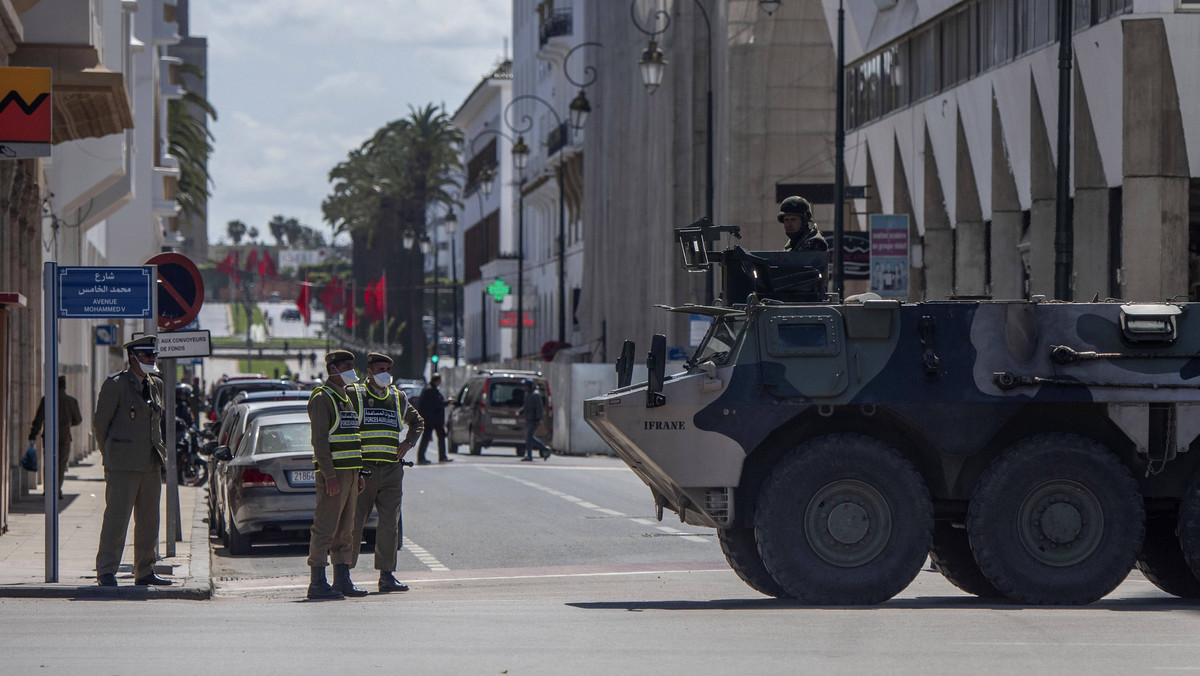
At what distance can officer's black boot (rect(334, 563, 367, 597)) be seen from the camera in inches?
546

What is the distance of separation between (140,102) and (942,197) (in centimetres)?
2340

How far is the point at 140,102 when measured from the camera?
50.3 m

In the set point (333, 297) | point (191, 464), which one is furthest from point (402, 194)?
point (191, 464)

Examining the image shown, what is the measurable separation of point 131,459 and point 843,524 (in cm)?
542

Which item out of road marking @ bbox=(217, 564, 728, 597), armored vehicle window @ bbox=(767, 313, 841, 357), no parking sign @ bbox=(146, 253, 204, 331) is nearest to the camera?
armored vehicle window @ bbox=(767, 313, 841, 357)

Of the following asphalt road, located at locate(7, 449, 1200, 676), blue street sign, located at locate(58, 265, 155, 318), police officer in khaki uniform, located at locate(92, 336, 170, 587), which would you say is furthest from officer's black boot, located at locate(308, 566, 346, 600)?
blue street sign, located at locate(58, 265, 155, 318)

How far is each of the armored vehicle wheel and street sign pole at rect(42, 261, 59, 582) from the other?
27.3ft

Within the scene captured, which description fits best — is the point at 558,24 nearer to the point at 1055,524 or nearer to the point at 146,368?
the point at 146,368

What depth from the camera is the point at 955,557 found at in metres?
13.8

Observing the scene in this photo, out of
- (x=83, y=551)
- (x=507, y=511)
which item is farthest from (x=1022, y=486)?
(x=507, y=511)

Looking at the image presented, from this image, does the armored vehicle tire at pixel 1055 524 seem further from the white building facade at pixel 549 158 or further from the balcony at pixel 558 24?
the balcony at pixel 558 24

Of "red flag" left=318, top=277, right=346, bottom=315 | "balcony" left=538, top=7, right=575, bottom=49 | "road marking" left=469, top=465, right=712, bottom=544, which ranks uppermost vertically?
"balcony" left=538, top=7, right=575, bottom=49

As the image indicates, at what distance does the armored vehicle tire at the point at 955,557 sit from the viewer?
13695 millimetres

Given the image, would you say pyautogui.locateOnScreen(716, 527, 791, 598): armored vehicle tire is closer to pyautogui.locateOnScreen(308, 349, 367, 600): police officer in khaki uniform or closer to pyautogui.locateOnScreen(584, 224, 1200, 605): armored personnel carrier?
pyautogui.locateOnScreen(584, 224, 1200, 605): armored personnel carrier
